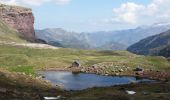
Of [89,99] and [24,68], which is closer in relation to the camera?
[89,99]

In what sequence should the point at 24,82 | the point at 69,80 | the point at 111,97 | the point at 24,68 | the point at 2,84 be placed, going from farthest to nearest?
the point at 69,80
the point at 24,68
the point at 24,82
the point at 2,84
the point at 111,97

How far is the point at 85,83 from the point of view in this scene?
186000 millimetres

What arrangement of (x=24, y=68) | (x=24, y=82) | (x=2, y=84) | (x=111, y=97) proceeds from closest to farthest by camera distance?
(x=111, y=97) < (x=2, y=84) < (x=24, y=82) < (x=24, y=68)

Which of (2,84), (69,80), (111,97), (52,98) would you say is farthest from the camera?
(69,80)

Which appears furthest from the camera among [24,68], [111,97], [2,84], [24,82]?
[24,68]

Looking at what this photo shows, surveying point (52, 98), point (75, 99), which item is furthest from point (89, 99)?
point (52, 98)

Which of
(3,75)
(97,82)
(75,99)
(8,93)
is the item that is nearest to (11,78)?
(3,75)

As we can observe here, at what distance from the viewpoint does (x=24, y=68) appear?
599 feet

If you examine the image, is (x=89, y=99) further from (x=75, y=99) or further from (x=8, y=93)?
(x=8, y=93)

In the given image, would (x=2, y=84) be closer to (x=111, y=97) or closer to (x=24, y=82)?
(x=24, y=82)

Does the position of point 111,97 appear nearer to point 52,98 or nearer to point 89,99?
point 89,99

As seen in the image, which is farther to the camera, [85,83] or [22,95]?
[85,83]

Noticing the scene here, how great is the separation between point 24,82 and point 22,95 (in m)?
38.4

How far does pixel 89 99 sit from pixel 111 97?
4.67 m
